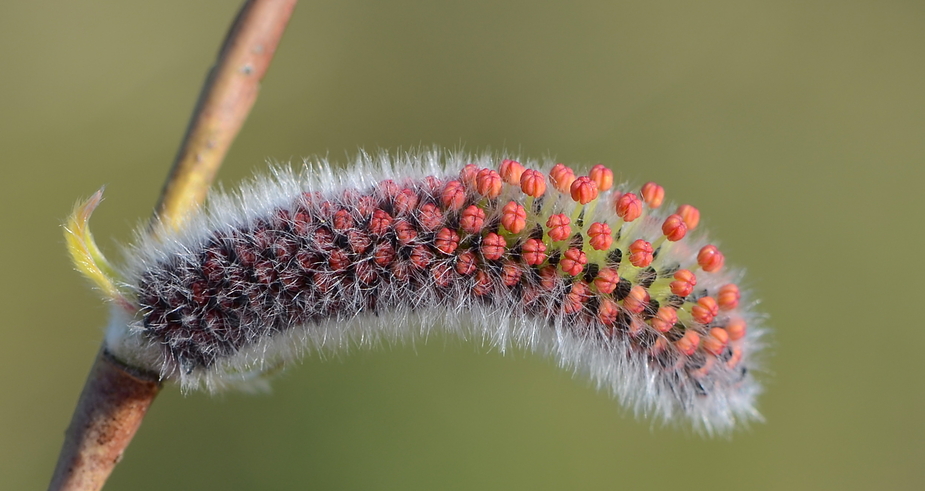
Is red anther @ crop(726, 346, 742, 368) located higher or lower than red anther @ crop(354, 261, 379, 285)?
lower

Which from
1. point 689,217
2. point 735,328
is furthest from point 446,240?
point 735,328

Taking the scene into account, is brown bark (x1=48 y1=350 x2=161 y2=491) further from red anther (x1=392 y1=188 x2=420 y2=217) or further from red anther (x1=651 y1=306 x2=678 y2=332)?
red anther (x1=651 y1=306 x2=678 y2=332)

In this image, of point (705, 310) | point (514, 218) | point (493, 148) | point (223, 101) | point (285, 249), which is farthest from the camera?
point (493, 148)

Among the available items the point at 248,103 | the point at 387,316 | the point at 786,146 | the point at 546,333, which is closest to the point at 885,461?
the point at 786,146

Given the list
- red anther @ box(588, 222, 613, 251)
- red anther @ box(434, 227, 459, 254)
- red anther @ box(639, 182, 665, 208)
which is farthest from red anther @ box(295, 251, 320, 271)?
red anther @ box(639, 182, 665, 208)

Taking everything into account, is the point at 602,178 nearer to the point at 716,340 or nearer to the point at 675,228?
the point at 675,228

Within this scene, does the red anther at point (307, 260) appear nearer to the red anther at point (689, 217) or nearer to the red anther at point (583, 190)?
the red anther at point (583, 190)

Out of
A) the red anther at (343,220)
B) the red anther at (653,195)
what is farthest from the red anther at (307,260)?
the red anther at (653,195)

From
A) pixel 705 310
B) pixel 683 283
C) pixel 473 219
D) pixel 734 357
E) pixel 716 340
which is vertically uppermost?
pixel 473 219

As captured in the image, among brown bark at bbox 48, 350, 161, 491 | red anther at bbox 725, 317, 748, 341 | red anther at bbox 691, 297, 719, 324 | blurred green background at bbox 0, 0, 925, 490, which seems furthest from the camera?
blurred green background at bbox 0, 0, 925, 490
